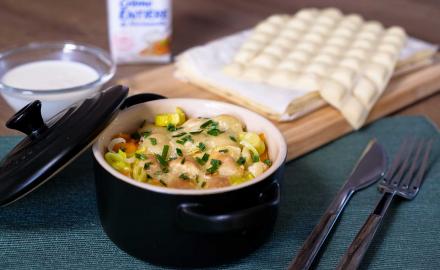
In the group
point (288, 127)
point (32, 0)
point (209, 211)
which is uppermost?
point (209, 211)

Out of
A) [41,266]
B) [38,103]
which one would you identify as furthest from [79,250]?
[38,103]

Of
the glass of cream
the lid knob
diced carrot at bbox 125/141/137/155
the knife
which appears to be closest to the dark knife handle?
the knife

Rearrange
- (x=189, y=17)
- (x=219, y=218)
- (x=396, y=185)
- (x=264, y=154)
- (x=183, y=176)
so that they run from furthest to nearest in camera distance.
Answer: (x=189, y=17) < (x=396, y=185) < (x=264, y=154) < (x=183, y=176) < (x=219, y=218)

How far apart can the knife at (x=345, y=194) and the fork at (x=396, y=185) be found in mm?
28

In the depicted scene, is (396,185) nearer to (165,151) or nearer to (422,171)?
(422,171)

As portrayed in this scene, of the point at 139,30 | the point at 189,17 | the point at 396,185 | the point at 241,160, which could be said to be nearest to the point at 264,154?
the point at 241,160

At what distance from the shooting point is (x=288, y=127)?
1.34 metres

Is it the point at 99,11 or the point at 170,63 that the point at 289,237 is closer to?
the point at 170,63

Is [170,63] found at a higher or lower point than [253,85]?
lower

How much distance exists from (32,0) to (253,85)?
Result: 3.59 feet

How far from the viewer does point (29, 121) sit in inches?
37.6

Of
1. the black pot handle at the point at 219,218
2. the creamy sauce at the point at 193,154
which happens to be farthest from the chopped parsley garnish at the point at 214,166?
the black pot handle at the point at 219,218

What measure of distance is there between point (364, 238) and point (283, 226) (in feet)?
0.48

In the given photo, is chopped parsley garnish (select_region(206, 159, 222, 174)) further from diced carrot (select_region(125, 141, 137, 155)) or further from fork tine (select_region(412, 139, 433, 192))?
fork tine (select_region(412, 139, 433, 192))
